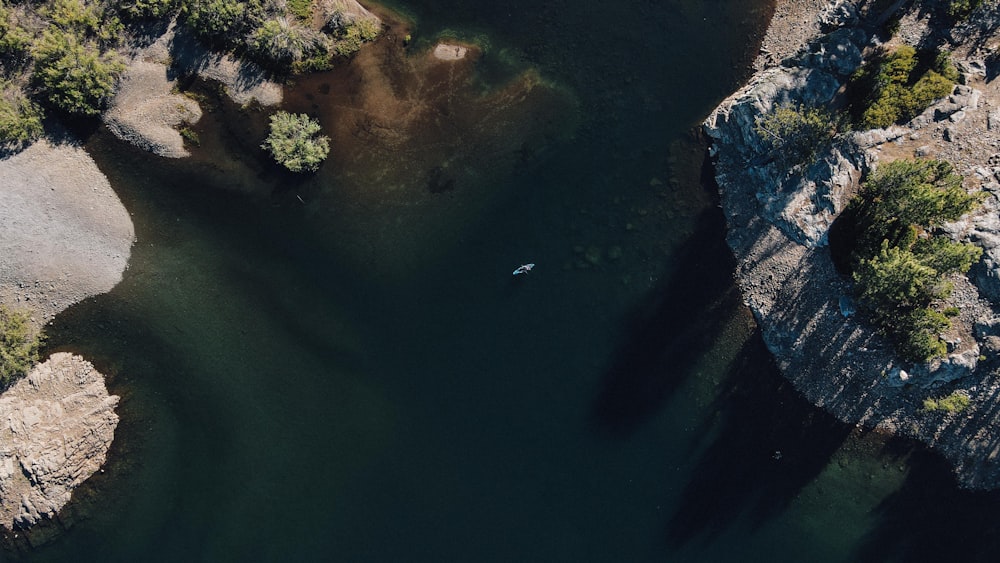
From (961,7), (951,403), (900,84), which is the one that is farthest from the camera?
(900,84)

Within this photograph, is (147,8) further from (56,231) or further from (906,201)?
(906,201)

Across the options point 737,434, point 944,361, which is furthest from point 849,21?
point 737,434

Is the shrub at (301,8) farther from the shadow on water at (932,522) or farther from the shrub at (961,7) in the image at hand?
the shadow on water at (932,522)

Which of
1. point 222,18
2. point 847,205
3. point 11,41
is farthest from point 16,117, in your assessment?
point 847,205

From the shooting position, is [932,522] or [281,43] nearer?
[281,43]

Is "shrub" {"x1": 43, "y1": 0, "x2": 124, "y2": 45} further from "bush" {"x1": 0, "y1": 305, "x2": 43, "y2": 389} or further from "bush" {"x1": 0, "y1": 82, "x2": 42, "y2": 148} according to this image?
"bush" {"x1": 0, "y1": 305, "x2": 43, "y2": 389}

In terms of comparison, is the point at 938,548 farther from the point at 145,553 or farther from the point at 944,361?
the point at 145,553

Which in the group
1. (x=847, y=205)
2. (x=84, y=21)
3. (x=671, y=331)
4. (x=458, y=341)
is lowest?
(x=458, y=341)

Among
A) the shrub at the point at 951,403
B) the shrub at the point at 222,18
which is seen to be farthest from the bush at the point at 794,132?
the shrub at the point at 222,18
